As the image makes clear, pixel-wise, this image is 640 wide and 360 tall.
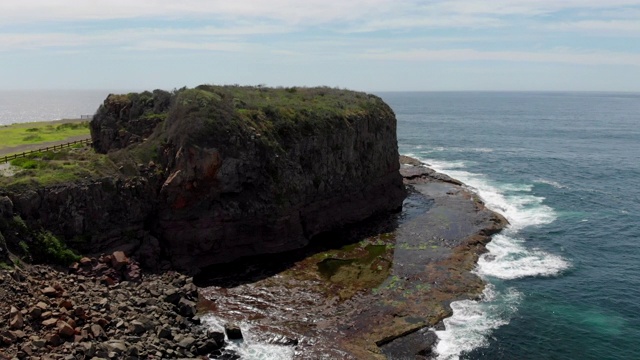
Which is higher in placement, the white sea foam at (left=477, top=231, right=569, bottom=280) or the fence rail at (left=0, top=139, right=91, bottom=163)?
the fence rail at (left=0, top=139, right=91, bottom=163)

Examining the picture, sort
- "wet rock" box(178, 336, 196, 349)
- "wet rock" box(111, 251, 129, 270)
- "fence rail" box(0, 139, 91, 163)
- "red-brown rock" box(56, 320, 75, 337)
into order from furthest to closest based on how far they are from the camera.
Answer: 1. "fence rail" box(0, 139, 91, 163)
2. "wet rock" box(111, 251, 129, 270)
3. "wet rock" box(178, 336, 196, 349)
4. "red-brown rock" box(56, 320, 75, 337)

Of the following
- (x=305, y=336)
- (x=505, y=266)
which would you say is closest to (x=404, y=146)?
(x=505, y=266)

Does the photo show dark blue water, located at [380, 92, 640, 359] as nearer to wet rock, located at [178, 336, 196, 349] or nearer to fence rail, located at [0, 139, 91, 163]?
wet rock, located at [178, 336, 196, 349]

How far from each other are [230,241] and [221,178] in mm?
5962

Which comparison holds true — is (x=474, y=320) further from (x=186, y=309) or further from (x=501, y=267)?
(x=186, y=309)

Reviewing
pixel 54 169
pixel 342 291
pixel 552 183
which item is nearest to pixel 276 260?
pixel 342 291

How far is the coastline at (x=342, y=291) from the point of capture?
33.9 m

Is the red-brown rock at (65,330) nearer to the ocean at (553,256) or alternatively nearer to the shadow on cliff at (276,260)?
the ocean at (553,256)

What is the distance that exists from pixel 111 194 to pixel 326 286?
20.2 m

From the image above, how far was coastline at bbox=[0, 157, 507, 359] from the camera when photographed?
33906 mm

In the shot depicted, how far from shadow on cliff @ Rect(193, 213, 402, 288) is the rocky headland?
0.23 metres

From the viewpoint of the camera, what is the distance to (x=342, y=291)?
42.0m

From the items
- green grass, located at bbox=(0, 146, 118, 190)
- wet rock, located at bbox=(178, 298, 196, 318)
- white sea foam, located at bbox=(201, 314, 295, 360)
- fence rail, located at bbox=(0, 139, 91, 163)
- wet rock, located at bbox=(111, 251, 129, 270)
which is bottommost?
white sea foam, located at bbox=(201, 314, 295, 360)

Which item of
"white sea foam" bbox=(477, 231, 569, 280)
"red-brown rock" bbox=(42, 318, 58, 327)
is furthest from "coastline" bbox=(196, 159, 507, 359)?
"red-brown rock" bbox=(42, 318, 58, 327)
